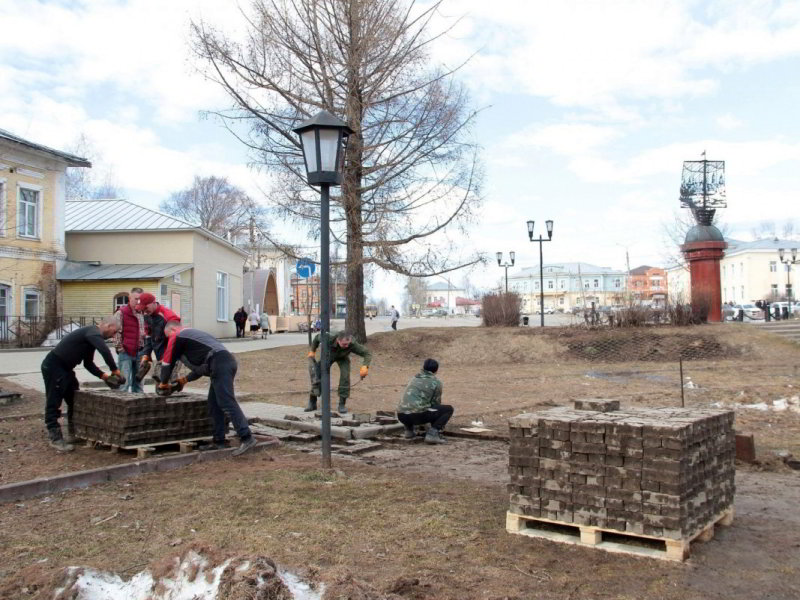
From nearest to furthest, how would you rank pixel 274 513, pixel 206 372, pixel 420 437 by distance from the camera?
1. pixel 274 513
2. pixel 206 372
3. pixel 420 437

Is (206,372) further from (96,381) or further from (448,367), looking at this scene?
(448,367)

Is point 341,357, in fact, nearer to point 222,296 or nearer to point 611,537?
point 611,537

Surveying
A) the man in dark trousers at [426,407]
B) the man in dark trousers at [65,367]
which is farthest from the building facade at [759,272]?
the man in dark trousers at [65,367]

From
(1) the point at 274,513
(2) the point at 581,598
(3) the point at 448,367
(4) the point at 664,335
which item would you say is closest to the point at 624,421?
(2) the point at 581,598

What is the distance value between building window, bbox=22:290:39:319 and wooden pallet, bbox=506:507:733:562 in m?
26.9

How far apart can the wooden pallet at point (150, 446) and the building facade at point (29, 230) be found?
20.5m

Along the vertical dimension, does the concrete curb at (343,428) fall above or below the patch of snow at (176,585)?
below

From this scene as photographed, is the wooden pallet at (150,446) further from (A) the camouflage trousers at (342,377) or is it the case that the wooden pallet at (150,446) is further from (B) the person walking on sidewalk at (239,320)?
(B) the person walking on sidewalk at (239,320)

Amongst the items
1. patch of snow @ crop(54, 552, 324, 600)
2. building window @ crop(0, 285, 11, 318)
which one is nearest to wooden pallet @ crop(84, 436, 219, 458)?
patch of snow @ crop(54, 552, 324, 600)

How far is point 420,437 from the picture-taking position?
973 cm

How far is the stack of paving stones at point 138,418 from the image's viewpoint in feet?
26.2

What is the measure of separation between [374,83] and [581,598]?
20.1m

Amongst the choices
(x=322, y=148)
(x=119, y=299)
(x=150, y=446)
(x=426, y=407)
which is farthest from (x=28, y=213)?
(x=322, y=148)

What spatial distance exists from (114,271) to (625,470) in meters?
27.7
